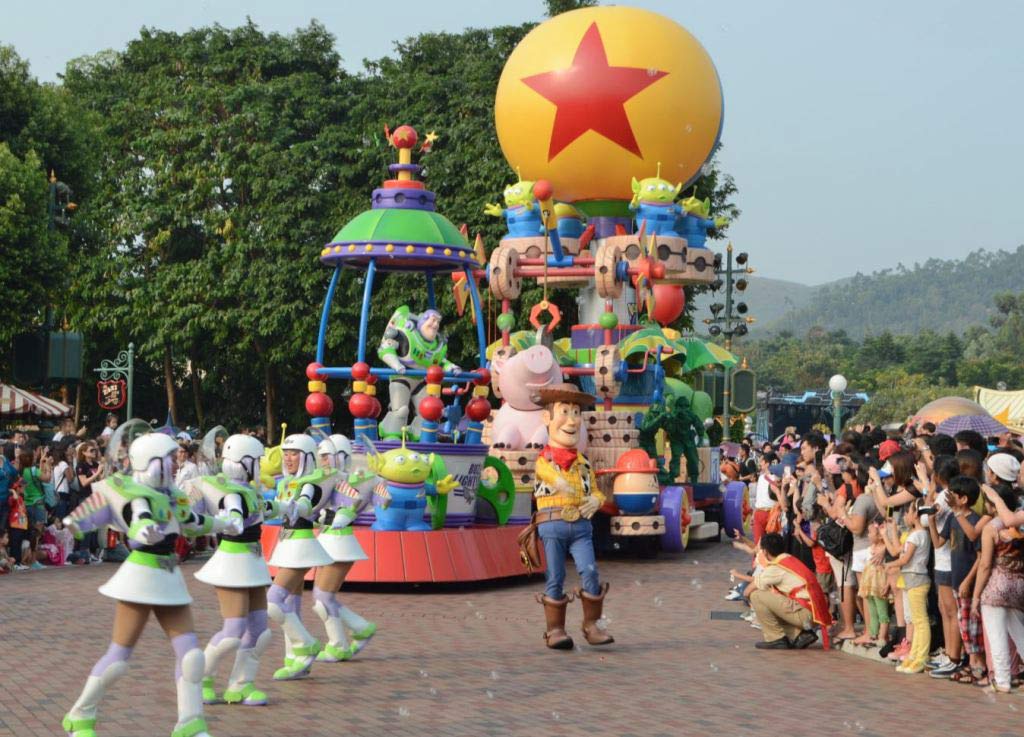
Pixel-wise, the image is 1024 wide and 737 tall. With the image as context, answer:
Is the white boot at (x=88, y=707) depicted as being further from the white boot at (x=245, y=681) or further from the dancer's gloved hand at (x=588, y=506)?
the dancer's gloved hand at (x=588, y=506)

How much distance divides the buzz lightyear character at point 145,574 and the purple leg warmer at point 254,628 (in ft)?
3.25

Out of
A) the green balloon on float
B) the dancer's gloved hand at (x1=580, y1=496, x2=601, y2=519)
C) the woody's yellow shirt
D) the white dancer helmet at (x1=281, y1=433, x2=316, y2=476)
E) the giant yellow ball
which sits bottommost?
the dancer's gloved hand at (x1=580, y1=496, x2=601, y2=519)

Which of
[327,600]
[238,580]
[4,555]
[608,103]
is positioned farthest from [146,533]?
[608,103]

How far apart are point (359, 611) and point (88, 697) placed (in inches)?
237

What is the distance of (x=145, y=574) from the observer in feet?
25.5

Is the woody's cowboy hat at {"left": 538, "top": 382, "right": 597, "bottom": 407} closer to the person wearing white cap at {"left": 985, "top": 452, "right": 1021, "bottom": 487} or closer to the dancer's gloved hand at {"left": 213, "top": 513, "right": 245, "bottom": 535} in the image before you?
the person wearing white cap at {"left": 985, "top": 452, "right": 1021, "bottom": 487}

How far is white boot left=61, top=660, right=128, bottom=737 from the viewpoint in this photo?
24.4 feet

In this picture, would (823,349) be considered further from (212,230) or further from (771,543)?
(771,543)

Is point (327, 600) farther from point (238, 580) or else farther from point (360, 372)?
point (360, 372)

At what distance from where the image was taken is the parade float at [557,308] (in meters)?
15.5

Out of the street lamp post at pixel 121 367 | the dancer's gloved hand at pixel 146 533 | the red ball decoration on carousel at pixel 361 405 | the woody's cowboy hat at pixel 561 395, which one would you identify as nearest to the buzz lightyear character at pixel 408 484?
the red ball decoration on carousel at pixel 361 405

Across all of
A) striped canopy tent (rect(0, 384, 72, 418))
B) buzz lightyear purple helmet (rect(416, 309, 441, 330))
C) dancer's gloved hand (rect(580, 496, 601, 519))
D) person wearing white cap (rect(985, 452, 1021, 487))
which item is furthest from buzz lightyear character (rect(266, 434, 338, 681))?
striped canopy tent (rect(0, 384, 72, 418))

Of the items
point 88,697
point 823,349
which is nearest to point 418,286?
point 88,697

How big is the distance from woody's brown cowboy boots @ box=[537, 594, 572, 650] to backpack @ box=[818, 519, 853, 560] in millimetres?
2159
